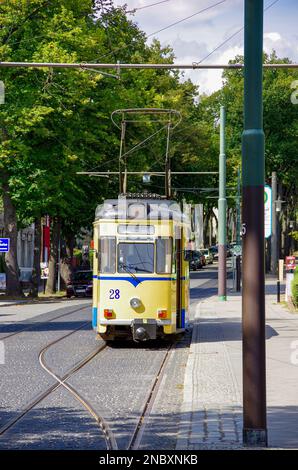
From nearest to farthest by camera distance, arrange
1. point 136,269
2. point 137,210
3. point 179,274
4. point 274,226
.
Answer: point 136,269, point 137,210, point 179,274, point 274,226

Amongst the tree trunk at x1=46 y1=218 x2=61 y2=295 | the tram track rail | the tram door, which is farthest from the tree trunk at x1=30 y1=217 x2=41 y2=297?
the tram door

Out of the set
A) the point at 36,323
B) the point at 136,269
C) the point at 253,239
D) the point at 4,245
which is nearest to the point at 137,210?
the point at 136,269

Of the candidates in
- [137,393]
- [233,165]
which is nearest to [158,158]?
[233,165]

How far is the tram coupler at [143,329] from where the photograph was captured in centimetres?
2244

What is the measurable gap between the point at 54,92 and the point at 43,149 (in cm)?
274

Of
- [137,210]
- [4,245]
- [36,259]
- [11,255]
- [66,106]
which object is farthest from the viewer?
[36,259]

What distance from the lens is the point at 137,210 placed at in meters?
23.2

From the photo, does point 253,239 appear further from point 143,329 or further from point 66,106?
point 66,106

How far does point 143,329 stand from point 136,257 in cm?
159

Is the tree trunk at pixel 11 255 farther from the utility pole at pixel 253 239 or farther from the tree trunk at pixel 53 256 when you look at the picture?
the utility pole at pixel 253 239

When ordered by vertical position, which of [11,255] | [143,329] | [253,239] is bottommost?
[143,329]

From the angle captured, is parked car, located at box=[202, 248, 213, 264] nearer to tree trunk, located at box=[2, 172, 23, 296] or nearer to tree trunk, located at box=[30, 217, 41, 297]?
tree trunk, located at box=[30, 217, 41, 297]

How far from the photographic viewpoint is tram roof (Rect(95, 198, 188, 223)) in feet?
75.6
